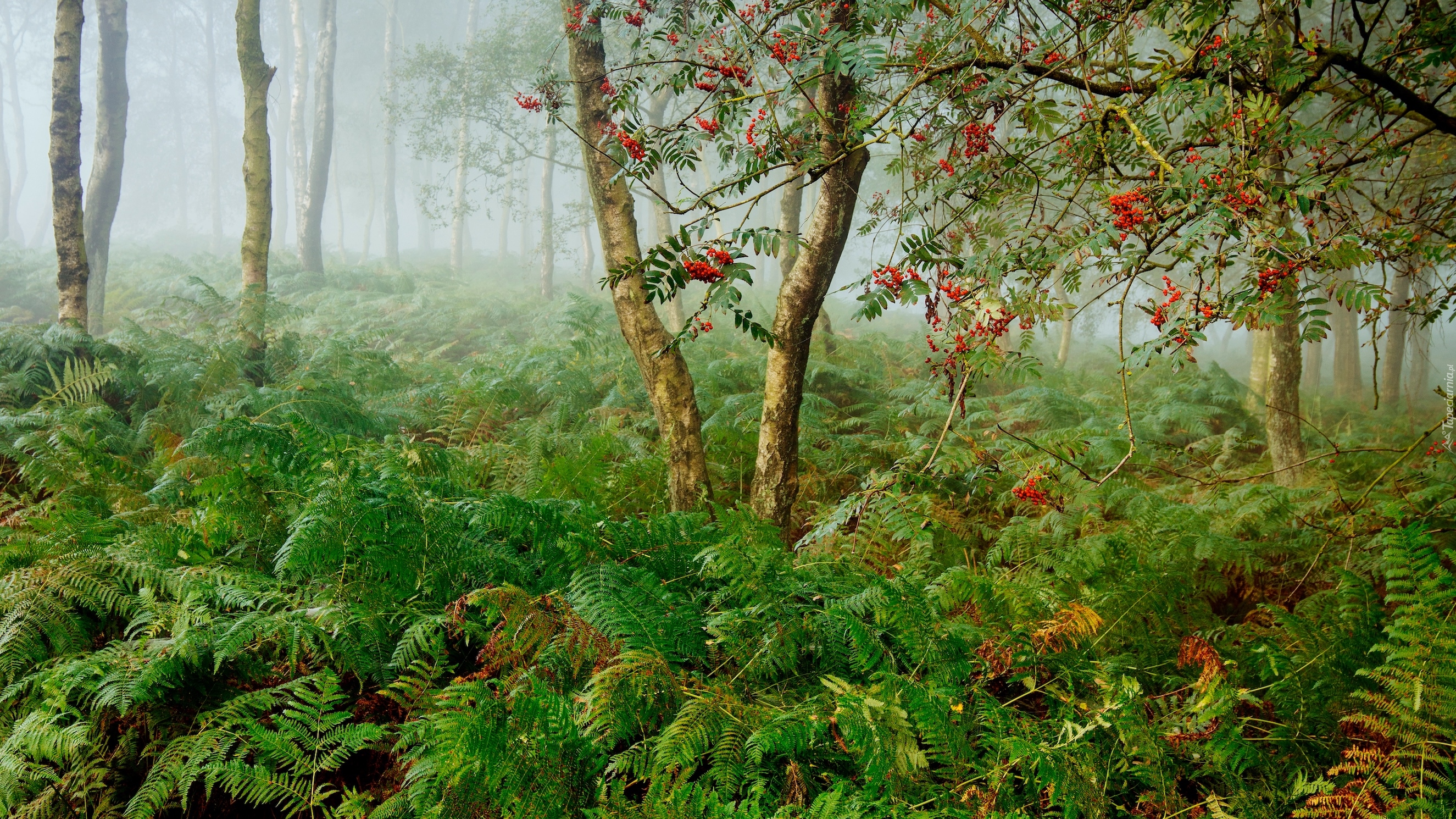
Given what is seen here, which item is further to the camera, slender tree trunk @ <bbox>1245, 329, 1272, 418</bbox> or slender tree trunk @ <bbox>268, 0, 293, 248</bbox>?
slender tree trunk @ <bbox>268, 0, 293, 248</bbox>

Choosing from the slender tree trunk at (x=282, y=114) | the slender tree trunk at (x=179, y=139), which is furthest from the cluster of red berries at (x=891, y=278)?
the slender tree trunk at (x=179, y=139)

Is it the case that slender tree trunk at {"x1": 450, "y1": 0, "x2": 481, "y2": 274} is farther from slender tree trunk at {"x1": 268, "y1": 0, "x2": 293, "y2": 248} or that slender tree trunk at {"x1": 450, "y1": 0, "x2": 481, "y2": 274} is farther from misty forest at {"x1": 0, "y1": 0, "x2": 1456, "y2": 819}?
misty forest at {"x1": 0, "y1": 0, "x2": 1456, "y2": 819}

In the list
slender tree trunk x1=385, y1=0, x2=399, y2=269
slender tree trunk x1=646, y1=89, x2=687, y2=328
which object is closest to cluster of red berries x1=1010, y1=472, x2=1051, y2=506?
slender tree trunk x1=646, y1=89, x2=687, y2=328

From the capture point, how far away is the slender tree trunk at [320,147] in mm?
14789

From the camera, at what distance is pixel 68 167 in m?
6.25

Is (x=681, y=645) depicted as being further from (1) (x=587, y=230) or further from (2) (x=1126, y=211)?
(1) (x=587, y=230)

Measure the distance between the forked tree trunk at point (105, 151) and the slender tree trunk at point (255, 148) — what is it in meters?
4.26

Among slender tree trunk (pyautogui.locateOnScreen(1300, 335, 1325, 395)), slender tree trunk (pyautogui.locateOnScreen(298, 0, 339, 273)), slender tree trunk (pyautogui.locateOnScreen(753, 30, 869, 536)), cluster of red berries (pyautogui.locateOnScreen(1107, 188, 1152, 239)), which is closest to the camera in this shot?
cluster of red berries (pyautogui.locateOnScreen(1107, 188, 1152, 239))

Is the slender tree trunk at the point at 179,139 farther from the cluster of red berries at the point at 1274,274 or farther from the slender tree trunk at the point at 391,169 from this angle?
the cluster of red berries at the point at 1274,274

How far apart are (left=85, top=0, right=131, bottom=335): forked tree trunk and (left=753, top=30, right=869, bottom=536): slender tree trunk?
415 inches

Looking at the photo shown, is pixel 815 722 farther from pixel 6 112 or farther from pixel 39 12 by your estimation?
pixel 6 112

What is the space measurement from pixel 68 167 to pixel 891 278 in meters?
7.80

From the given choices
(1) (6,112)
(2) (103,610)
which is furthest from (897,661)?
(1) (6,112)

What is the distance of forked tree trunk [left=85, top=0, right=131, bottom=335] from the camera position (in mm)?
9922
